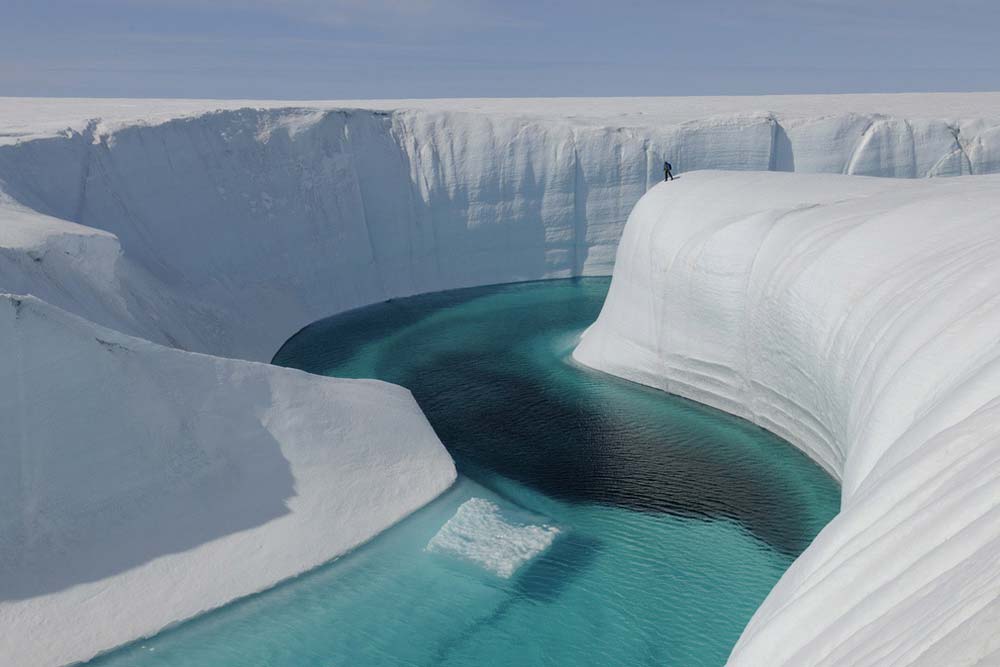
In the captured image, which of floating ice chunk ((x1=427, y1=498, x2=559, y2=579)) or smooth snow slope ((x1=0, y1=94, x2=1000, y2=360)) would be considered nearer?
floating ice chunk ((x1=427, y1=498, x2=559, y2=579))

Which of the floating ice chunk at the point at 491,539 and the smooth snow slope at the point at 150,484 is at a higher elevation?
the smooth snow slope at the point at 150,484

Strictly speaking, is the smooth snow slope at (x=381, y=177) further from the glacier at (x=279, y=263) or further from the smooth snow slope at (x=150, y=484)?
the smooth snow slope at (x=150, y=484)

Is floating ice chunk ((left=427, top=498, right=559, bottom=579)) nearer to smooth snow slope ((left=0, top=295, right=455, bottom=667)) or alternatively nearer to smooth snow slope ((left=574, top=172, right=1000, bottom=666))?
smooth snow slope ((left=0, top=295, right=455, bottom=667))

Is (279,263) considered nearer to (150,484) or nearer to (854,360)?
(150,484)

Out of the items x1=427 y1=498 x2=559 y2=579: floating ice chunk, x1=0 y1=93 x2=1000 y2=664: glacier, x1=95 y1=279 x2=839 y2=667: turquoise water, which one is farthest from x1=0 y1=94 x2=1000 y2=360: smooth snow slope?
x1=427 y1=498 x2=559 y2=579: floating ice chunk

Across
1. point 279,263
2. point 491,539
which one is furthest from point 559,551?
point 279,263

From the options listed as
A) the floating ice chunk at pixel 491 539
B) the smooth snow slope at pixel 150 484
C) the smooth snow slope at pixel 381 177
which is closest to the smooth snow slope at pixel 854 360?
the floating ice chunk at pixel 491 539
